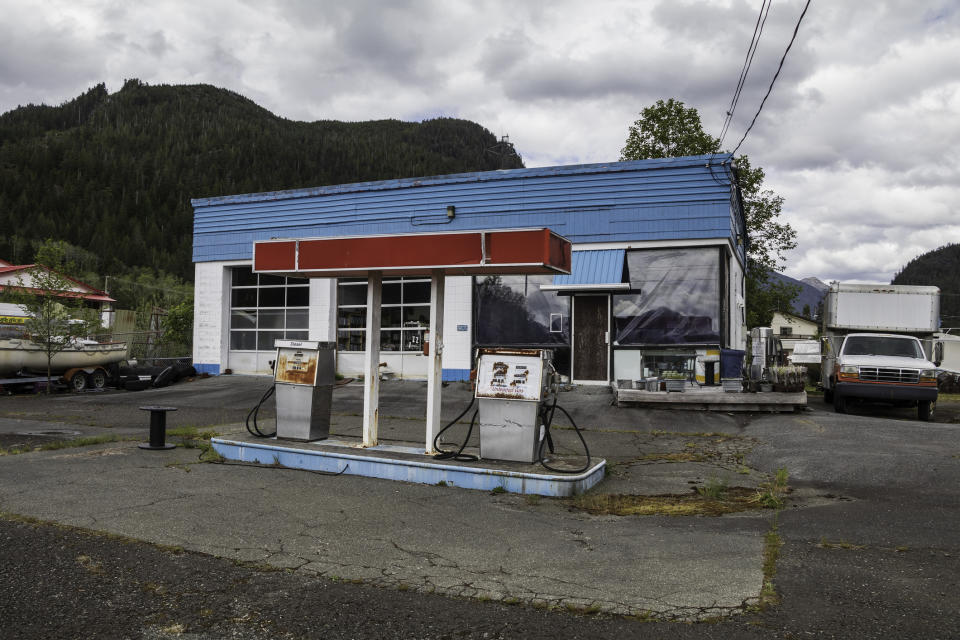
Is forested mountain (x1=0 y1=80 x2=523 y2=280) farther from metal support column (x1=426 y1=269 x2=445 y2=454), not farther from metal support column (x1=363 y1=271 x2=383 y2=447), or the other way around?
metal support column (x1=426 y1=269 x2=445 y2=454)

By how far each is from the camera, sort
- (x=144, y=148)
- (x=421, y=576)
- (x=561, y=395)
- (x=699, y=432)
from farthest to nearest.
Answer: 1. (x=144, y=148)
2. (x=561, y=395)
3. (x=699, y=432)
4. (x=421, y=576)

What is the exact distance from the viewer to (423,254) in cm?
864

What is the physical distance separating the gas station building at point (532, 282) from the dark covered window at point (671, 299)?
28 millimetres

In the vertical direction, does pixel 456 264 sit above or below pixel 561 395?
above

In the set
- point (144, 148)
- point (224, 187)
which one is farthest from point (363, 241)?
point (144, 148)

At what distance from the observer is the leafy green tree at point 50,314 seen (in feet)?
65.7

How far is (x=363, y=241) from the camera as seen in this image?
8969 mm

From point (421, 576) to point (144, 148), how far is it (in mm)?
142462

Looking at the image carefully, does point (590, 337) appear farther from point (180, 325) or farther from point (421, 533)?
point (180, 325)

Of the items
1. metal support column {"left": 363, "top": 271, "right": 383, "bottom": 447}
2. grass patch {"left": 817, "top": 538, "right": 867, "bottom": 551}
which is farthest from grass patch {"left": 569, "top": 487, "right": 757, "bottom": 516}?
metal support column {"left": 363, "top": 271, "right": 383, "bottom": 447}

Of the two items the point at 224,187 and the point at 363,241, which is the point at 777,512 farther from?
the point at 224,187

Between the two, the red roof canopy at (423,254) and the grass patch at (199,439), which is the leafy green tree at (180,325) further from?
the red roof canopy at (423,254)

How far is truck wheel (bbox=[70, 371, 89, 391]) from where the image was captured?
20.7 meters

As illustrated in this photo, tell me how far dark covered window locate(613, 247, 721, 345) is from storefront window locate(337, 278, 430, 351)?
5645mm
